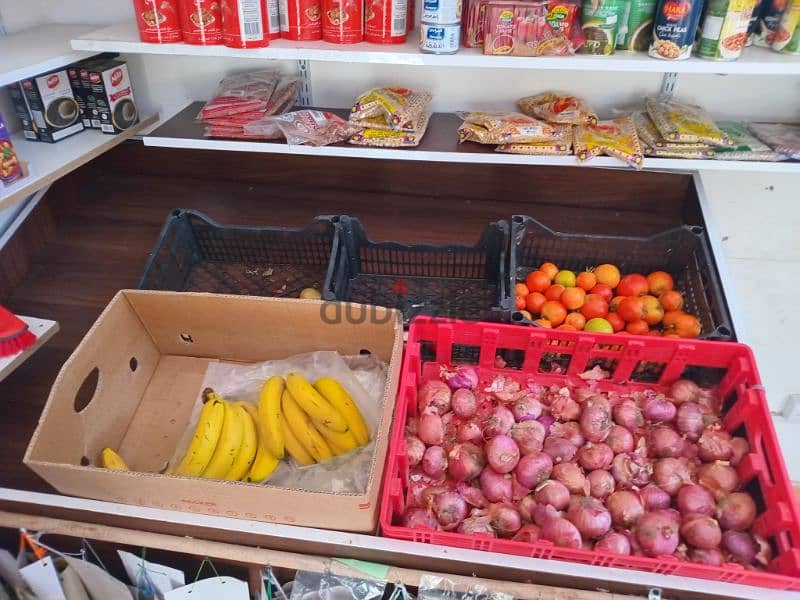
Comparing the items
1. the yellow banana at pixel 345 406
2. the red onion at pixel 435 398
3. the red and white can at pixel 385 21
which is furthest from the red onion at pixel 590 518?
the red and white can at pixel 385 21

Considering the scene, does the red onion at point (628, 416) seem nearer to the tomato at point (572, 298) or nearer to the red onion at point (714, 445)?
the red onion at point (714, 445)

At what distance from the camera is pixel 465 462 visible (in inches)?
44.9

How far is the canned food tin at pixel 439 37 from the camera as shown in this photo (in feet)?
3.86

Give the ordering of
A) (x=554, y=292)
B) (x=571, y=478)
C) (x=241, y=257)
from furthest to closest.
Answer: (x=241, y=257) < (x=554, y=292) < (x=571, y=478)

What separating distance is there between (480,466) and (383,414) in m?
0.28

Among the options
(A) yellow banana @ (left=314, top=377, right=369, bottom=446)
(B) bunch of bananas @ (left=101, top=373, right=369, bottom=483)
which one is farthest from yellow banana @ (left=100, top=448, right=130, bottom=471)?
(A) yellow banana @ (left=314, top=377, right=369, bottom=446)

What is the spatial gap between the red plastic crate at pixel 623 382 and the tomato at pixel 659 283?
0.22 metres

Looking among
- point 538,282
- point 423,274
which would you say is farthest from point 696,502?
point 423,274

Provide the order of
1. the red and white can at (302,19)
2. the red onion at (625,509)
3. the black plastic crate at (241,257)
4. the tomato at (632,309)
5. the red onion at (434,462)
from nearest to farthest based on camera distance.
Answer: the red onion at (625,509), the red onion at (434,462), the red and white can at (302,19), the tomato at (632,309), the black plastic crate at (241,257)

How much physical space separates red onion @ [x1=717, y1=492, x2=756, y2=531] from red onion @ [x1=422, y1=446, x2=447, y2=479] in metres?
0.52

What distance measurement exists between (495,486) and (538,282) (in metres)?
0.54

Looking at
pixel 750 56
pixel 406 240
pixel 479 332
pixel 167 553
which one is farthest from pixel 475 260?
pixel 167 553

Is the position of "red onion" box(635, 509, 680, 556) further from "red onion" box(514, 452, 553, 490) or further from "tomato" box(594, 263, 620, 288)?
"tomato" box(594, 263, 620, 288)

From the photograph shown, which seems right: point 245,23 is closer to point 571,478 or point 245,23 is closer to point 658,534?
point 571,478
